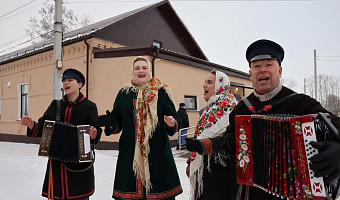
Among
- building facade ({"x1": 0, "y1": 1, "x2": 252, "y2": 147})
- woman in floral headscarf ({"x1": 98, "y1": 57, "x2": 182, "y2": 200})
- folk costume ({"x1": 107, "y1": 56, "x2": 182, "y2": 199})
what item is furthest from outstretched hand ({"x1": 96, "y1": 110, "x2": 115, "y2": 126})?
building facade ({"x1": 0, "y1": 1, "x2": 252, "y2": 147})

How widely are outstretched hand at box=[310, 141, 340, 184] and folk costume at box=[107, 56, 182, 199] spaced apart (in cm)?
151

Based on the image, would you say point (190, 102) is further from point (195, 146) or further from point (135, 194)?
point (195, 146)

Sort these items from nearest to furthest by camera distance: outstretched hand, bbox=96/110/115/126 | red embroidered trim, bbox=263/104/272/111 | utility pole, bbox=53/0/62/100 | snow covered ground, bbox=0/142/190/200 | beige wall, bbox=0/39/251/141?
red embroidered trim, bbox=263/104/272/111, outstretched hand, bbox=96/110/115/126, snow covered ground, bbox=0/142/190/200, utility pole, bbox=53/0/62/100, beige wall, bbox=0/39/251/141

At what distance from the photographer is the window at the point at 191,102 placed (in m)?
11.0

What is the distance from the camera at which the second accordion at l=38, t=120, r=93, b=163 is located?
2.62 metres

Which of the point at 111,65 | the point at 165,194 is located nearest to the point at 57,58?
the point at 111,65

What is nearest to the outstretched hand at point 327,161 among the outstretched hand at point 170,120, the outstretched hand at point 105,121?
the outstretched hand at point 170,120

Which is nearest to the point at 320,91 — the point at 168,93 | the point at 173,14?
the point at 173,14

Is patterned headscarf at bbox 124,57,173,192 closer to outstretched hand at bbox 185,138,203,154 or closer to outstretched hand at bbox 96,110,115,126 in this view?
outstretched hand at bbox 96,110,115,126

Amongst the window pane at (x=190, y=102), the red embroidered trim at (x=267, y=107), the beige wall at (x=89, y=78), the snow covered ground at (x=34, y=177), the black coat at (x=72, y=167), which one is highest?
the beige wall at (x=89, y=78)

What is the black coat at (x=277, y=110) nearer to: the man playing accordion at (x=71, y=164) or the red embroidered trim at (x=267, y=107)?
the red embroidered trim at (x=267, y=107)

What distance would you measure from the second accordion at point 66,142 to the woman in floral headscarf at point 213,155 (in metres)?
1.22

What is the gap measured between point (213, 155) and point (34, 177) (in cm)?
529

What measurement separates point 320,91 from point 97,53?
5525 centimetres
